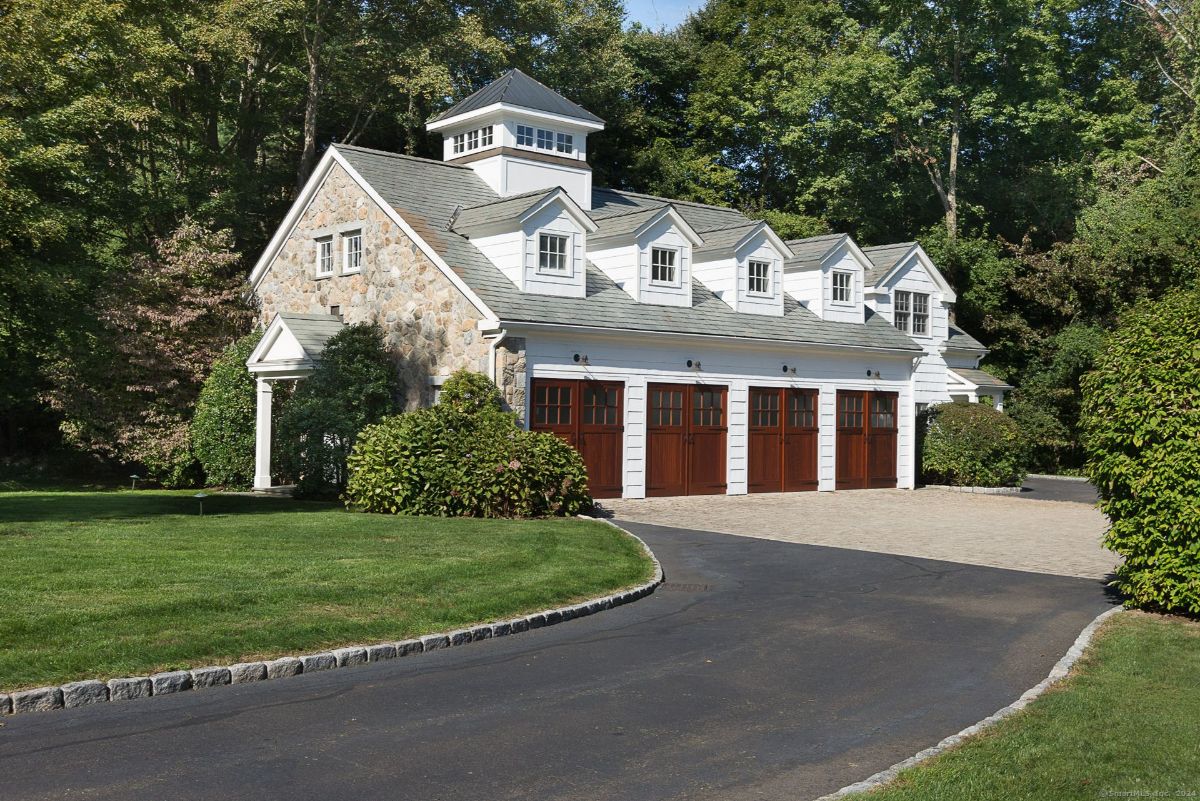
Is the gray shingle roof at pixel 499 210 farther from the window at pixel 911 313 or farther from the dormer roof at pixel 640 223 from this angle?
the window at pixel 911 313

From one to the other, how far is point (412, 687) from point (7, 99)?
940 inches

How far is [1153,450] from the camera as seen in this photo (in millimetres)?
11805

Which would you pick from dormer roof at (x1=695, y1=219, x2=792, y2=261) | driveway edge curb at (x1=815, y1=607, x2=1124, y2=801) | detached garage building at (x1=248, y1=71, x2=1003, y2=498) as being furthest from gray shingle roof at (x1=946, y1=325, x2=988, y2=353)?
driveway edge curb at (x1=815, y1=607, x2=1124, y2=801)

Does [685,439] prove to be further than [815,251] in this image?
No

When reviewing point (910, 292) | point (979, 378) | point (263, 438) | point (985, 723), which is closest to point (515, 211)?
point (263, 438)

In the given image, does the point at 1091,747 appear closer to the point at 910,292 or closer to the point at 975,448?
the point at 975,448

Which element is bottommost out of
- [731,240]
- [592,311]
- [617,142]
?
[592,311]

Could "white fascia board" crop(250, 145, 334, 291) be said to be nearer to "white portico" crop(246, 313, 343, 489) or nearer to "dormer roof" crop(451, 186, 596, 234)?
"white portico" crop(246, 313, 343, 489)

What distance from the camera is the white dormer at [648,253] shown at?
26.2 meters

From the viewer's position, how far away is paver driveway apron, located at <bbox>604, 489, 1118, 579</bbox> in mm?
16969

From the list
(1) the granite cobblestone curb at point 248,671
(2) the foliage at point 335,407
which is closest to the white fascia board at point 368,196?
(2) the foliage at point 335,407

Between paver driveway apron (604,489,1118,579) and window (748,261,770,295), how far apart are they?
17.3ft

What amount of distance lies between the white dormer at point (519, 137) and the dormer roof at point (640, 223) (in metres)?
2.53

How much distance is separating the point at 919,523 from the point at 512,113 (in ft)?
48.9
